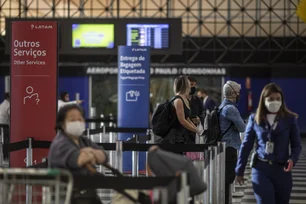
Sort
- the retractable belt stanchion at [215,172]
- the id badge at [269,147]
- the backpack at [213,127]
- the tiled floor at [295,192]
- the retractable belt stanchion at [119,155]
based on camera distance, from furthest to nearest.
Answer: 1. the tiled floor at [295,192]
2. the backpack at [213,127]
3. the retractable belt stanchion at [119,155]
4. the retractable belt stanchion at [215,172]
5. the id badge at [269,147]

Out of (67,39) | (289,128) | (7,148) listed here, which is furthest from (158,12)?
(289,128)

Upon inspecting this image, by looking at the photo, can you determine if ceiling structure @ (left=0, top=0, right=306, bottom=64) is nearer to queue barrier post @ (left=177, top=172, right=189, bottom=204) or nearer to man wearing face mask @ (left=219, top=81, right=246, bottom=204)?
man wearing face mask @ (left=219, top=81, right=246, bottom=204)

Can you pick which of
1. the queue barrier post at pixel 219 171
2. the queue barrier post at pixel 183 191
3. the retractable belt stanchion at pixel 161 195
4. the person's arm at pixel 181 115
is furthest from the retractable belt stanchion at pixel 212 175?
the retractable belt stanchion at pixel 161 195

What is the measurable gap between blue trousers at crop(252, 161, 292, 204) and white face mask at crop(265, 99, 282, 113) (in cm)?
48

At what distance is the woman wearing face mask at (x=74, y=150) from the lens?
747 cm

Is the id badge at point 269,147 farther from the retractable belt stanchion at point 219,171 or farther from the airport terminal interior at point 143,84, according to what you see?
the retractable belt stanchion at point 219,171

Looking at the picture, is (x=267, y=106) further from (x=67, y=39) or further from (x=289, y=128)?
(x=67, y=39)

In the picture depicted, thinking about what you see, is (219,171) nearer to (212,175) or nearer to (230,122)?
(230,122)

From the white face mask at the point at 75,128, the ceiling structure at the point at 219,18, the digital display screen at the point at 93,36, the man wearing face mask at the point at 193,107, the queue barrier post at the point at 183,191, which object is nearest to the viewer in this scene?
the queue barrier post at the point at 183,191

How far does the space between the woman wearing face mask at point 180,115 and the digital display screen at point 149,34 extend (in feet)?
47.8

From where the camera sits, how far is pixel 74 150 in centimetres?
754

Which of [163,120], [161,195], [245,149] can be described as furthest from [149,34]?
[161,195]

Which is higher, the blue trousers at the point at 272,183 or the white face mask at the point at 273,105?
the white face mask at the point at 273,105

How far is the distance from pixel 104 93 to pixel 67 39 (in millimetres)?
16500
